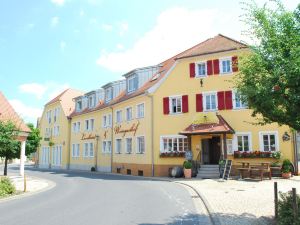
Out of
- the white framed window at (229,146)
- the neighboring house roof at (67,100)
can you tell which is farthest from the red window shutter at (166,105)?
the neighboring house roof at (67,100)

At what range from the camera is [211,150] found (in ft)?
83.7

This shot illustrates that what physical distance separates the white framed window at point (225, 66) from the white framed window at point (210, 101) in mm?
1821

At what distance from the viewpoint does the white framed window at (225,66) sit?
24609 mm

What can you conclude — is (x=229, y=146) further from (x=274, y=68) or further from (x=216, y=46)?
(x=274, y=68)

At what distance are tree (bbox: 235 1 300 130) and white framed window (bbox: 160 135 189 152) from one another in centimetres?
1638

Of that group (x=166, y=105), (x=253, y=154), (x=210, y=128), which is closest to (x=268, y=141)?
(x=253, y=154)

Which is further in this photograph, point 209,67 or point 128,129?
point 128,129

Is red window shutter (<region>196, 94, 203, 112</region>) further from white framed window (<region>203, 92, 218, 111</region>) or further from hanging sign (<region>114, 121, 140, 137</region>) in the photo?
hanging sign (<region>114, 121, 140, 137</region>)

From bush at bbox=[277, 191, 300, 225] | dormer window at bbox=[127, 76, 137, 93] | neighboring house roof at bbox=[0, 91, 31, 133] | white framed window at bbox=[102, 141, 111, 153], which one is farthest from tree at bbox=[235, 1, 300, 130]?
white framed window at bbox=[102, 141, 111, 153]

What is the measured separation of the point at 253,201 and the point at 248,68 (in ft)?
18.9

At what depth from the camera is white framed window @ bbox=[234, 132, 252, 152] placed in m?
23.3

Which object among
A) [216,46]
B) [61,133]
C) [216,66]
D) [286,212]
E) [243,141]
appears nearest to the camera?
[286,212]

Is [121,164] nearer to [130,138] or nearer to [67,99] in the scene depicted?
[130,138]

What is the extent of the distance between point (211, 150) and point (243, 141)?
9.31 feet
